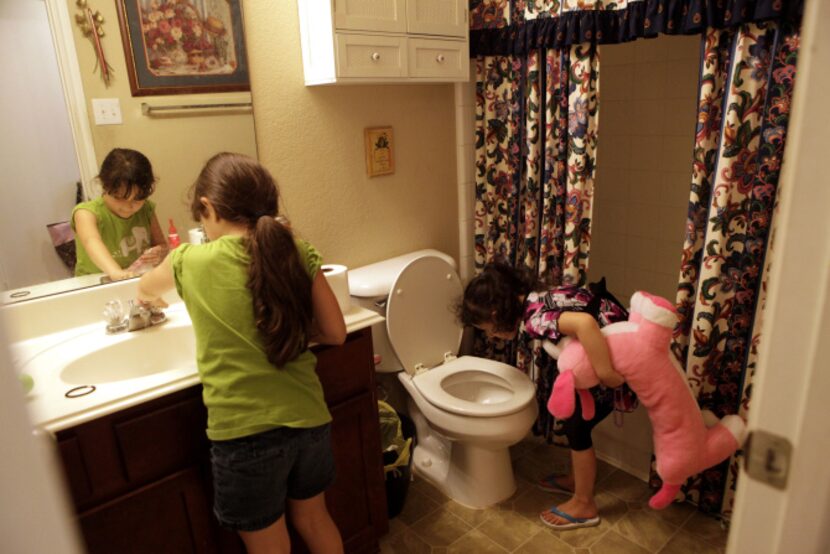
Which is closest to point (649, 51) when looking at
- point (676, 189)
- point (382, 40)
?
point (676, 189)

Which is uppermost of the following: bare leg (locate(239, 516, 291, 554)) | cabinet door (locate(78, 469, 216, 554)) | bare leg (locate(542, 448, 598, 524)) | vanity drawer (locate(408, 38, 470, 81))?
vanity drawer (locate(408, 38, 470, 81))

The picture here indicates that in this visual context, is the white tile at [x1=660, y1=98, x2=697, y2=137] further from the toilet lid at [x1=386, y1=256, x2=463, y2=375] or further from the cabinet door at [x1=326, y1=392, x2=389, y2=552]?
the cabinet door at [x1=326, y1=392, x2=389, y2=552]

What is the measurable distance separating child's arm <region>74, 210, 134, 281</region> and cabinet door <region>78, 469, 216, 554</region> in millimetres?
659

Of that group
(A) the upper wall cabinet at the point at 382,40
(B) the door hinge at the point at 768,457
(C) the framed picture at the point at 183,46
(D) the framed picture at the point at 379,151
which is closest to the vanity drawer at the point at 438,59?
(A) the upper wall cabinet at the point at 382,40

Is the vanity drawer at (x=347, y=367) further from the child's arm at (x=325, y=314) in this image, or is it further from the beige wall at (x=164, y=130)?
the beige wall at (x=164, y=130)

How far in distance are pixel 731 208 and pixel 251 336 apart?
1.39 meters

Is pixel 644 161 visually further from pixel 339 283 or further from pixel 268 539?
pixel 268 539

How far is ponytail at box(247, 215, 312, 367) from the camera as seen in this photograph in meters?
1.28

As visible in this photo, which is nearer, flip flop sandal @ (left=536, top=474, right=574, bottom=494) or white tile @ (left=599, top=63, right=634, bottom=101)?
flip flop sandal @ (left=536, top=474, right=574, bottom=494)

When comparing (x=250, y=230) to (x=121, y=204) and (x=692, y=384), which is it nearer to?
(x=121, y=204)

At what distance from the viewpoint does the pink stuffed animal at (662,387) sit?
65.4 inches

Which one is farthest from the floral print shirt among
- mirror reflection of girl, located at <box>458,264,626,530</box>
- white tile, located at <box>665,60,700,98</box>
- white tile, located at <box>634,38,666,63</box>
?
white tile, located at <box>634,38,666,63</box>

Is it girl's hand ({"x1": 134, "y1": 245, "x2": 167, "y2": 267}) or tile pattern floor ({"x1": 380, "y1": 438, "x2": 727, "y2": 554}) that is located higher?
girl's hand ({"x1": 134, "y1": 245, "x2": 167, "y2": 267})

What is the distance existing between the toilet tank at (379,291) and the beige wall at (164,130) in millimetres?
572
